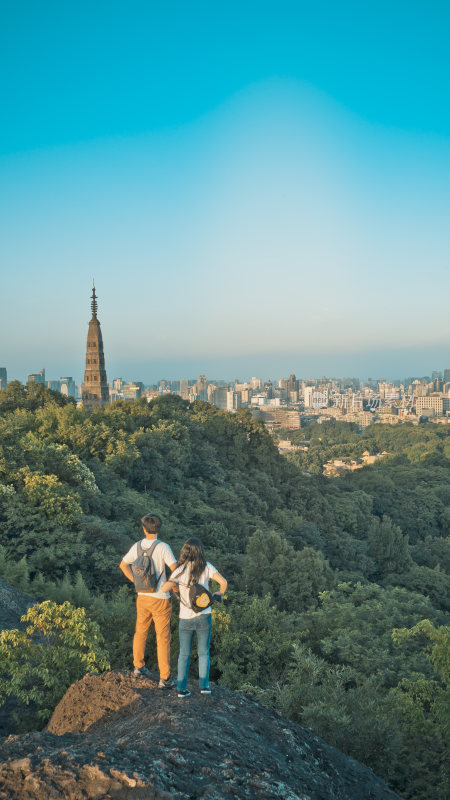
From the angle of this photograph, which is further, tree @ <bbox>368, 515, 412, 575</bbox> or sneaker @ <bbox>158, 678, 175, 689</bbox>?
tree @ <bbox>368, 515, 412, 575</bbox>

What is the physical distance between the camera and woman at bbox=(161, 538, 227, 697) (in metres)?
5.11

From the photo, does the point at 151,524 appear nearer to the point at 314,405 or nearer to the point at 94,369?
the point at 94,369

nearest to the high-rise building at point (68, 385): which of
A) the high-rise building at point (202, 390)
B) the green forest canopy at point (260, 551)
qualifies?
the high-rise building at point (202, 390)

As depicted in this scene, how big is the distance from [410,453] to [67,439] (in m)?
80.7

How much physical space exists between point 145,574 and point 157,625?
0.65m

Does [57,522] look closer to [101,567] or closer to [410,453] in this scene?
[101,567]

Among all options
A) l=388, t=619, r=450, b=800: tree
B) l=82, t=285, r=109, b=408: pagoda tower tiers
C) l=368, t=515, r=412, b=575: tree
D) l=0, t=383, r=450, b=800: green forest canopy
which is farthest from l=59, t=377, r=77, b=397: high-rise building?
l=388, t=619, r=450, b=800: tree

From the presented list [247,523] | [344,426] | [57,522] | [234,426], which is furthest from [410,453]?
[57,522]

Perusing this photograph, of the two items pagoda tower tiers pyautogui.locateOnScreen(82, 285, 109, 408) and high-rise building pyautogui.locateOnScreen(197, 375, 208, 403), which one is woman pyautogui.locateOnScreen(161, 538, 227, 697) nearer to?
pagoda tower tiers pyautogui.locateOnScreen(82, 285, 109, 408)

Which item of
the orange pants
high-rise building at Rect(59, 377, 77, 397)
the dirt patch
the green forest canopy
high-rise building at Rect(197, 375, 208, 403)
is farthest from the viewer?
high-rise building at Rect(197, 375, 208, 403)

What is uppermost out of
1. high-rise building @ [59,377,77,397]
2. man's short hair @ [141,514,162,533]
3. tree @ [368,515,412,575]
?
high-rise building @ [59,377,77,397]

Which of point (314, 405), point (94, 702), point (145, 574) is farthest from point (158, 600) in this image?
point (314, 405)

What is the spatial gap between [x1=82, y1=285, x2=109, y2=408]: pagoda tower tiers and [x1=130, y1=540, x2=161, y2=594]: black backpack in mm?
37211

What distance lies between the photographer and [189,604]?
5.14 metres
